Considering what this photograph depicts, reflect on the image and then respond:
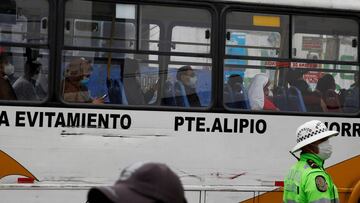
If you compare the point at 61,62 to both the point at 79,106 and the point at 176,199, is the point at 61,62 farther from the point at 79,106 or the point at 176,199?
the point at 176,199

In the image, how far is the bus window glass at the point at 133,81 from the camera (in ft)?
19.8

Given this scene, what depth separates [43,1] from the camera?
A: 600 cm

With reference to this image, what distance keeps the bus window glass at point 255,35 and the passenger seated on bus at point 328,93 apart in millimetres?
519

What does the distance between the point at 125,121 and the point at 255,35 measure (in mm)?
1638

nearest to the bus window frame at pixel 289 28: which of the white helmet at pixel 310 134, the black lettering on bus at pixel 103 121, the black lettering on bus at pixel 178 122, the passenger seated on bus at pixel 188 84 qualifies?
the passenger seated on bus at pixel 188 84

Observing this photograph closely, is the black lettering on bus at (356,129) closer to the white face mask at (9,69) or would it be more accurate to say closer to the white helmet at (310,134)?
the white helmet at (310,134)

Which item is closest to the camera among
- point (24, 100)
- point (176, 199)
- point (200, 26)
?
point (176, 199)

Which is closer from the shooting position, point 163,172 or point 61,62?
point 163,172

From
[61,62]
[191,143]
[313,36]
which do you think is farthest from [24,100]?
[313,36]

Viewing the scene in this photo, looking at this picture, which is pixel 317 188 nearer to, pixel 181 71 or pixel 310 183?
pixel 310 183

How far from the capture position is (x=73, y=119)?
589 cm

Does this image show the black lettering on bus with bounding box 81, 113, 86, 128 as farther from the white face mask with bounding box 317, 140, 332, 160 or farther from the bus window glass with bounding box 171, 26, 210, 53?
the white face mask with bounding box 317, 140, 332, 160

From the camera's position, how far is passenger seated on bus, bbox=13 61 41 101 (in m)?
5.90

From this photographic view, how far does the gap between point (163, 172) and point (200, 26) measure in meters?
4.72
